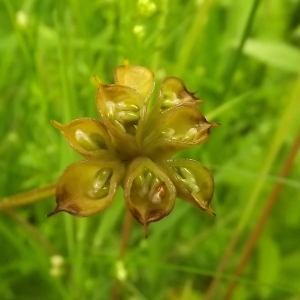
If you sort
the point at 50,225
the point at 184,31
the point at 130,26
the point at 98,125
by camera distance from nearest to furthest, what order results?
the point at 98,125 < the point at 130,26 < the point at 50,225 < the point at 184,31

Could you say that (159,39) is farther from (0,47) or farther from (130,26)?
(0,47)

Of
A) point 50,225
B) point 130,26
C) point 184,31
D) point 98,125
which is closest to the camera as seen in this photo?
point 98,125

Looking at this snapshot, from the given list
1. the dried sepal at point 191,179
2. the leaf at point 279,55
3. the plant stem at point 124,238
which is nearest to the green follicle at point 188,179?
the dried sepal at point 191,179

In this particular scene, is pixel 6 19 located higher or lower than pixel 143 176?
lower

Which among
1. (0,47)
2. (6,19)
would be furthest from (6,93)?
(6,19)

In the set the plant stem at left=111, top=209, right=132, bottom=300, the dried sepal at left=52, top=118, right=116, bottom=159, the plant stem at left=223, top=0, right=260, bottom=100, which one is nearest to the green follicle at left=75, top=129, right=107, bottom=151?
the dried sepal at left=52, top=118, right=116, bottom=159

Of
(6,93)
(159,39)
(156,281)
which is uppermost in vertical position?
(159,39)

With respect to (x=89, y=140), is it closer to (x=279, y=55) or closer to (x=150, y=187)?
(x=150, y=187)
